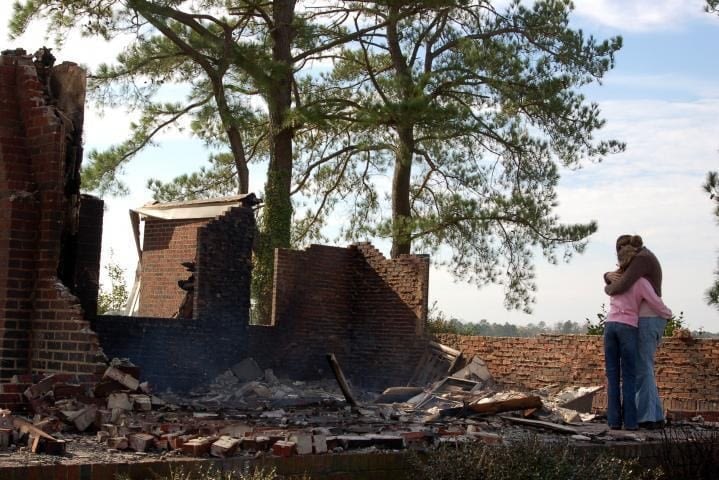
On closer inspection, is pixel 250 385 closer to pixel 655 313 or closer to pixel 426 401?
pixel 426 401

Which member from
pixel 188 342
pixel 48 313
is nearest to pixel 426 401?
pixel 188 342

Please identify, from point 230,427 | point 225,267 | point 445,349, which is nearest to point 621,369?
point 230,427

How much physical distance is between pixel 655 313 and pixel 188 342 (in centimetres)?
921

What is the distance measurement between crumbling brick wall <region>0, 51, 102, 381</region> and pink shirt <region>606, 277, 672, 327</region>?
5199mm

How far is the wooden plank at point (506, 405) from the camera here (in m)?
→ 10.6

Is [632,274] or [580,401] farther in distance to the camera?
[580,401]

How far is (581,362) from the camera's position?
17.3 m

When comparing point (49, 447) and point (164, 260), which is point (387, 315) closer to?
point (164, 260)

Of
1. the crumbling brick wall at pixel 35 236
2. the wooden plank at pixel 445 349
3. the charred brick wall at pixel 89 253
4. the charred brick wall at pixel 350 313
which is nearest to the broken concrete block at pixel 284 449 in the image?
the crumbling brick wall at pixel 35 236

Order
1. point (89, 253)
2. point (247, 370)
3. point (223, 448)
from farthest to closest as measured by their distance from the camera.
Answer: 1. point (247, 370)
2. point (89, 253)
3. point (223, 448)

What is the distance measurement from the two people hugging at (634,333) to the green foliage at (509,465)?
9.93 feet

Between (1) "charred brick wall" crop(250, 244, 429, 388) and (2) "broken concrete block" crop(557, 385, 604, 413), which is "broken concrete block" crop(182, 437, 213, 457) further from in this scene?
(1) "charred brick wall" crop(250, 244, 429, 388)

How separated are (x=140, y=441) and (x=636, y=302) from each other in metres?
5.42

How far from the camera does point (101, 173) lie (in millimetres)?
22422
